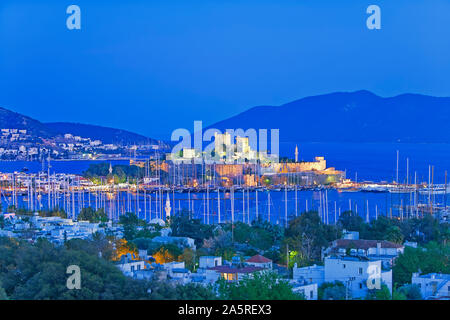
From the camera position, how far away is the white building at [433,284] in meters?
9.17

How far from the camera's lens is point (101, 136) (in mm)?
78875

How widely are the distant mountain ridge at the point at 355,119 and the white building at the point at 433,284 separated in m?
43.8

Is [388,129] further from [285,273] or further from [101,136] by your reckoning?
[285,273]

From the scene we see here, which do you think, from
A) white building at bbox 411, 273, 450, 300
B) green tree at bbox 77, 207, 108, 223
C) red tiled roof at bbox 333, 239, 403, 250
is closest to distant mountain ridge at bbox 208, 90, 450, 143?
green tree at bbox 77, 207, 108, 223

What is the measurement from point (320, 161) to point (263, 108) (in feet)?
63.8

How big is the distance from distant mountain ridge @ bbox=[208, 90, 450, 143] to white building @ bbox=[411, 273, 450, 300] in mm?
43835

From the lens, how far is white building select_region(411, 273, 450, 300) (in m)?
9.17

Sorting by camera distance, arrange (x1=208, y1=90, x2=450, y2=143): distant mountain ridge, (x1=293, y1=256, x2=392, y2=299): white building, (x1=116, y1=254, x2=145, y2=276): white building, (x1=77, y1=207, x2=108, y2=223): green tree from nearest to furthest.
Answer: (x1=293, y1=256, x2=392, y2=299): white building
(x1=116, y1=254, x2=145, y2=276): white building
(x1=77, y1=207, x2=108, y2=223): green tree
(x1=208, y1=90, x2=450, y2=143): distant mountain ridge

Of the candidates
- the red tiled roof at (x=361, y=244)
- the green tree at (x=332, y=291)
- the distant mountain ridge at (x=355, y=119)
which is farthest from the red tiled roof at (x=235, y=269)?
the distant mountain ridge at (x=355, y=119)

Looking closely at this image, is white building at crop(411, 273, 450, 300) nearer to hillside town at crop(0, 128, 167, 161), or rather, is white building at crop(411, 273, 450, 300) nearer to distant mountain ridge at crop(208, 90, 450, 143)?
distant mountain ridge at crop(208, 90, 450, 143)

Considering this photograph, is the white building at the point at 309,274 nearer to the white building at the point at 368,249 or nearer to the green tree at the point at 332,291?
the green tree at the point at 332,291

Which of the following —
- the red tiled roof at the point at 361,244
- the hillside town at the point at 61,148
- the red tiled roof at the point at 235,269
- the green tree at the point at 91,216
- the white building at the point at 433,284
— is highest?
the hillside town at the point at 61,148

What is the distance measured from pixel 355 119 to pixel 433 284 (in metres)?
55.4

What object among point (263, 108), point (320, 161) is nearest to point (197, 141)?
point (320, 161)
